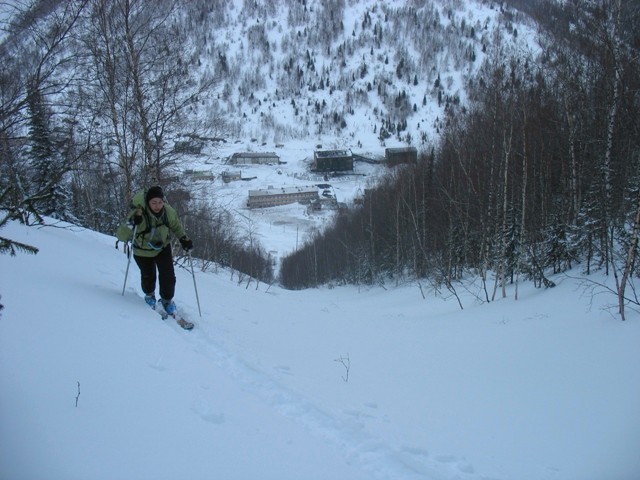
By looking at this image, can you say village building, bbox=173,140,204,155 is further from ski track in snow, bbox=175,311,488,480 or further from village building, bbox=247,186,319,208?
village building, bbox=247,186,319,208

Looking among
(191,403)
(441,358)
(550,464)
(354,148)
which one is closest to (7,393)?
(191,403)

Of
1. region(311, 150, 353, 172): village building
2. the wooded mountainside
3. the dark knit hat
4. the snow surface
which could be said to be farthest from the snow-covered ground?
the snow surface

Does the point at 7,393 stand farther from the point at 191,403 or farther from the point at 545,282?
the point at 545,282

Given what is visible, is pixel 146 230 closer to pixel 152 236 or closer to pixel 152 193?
pixel 152 236

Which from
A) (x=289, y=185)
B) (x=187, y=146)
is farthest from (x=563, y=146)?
(x=289, y=185)

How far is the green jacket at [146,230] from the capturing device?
217 inches

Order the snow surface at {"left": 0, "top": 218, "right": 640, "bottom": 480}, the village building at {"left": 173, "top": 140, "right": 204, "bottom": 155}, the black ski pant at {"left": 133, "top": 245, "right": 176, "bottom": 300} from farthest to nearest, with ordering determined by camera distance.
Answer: the village building at {"left": 173, "top": 140, "right": 204, "bottom": 155} < the black ski pant at {"left": 133, "top": 245, "right": 176, "bottom": 300} < the snow surface at {"left": 0, "top": 218, "right": 640, "bottom": 480}

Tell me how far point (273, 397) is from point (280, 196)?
81.2 meters

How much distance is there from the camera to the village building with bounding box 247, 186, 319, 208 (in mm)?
81688

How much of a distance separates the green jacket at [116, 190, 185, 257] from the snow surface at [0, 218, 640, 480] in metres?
0.84

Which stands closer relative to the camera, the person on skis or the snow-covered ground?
the person on skis

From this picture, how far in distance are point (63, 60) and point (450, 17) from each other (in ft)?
699

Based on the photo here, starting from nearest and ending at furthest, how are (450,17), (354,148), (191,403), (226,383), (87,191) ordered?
(191,403), (226,383), (87,191), (354,148), (450,17)

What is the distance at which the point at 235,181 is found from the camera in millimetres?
96812
